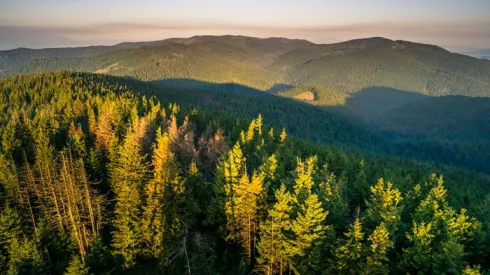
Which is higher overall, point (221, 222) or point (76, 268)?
point (221, 222)

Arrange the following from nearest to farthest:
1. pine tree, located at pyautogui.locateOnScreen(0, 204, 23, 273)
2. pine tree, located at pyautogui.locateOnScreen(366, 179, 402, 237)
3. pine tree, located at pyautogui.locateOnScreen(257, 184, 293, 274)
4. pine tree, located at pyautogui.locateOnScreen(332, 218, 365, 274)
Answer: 1. pine tree, located at pyautogui.locateOnScreen(332, 218, 365, 274)
2. pine tree, located at pyautogui.locateOnScreen(366, 179, 402, 237)
3. pine tree, located at pyautogui.locateOnScreen(257, 184, 293, 274)
4. pine tree, located at pyautogui.locateOnScreen(0, 204, 23, 273)

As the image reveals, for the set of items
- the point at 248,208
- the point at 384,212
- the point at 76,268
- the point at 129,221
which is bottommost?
the point at 76,268

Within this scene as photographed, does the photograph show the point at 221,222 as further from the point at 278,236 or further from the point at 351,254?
the point at 351,254

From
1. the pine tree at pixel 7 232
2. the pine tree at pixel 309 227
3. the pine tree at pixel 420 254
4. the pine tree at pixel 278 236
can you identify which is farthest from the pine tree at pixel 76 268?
the pine tree at pixel 420 254

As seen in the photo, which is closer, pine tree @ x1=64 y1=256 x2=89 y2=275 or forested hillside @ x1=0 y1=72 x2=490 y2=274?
forested hillside @ x1=0 y1=72 x2=490 y2=274

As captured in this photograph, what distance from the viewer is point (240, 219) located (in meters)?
40.4

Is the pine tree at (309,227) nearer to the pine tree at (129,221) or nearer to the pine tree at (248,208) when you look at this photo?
the pine tree at (248,208)

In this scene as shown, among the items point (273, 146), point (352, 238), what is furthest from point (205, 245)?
point (273, 146)

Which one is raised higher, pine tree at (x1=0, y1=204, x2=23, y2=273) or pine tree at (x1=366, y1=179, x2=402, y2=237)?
pine tree at (x1=366, y1=179, x2=402, y2=237)

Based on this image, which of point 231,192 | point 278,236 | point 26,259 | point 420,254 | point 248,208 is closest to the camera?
point 420,254

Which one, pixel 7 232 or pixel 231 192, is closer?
pixel 231 192

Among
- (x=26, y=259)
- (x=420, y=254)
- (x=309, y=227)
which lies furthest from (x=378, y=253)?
(x=26, y=259)

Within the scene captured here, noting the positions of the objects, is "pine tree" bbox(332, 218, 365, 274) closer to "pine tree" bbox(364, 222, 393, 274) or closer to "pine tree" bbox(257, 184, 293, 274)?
"pine tree" bbox(364, 222, 393, 274)

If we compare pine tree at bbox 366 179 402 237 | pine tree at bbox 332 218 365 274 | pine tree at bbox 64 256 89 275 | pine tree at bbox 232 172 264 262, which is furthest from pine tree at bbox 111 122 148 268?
pine tree at bbox 366 179 402 237
